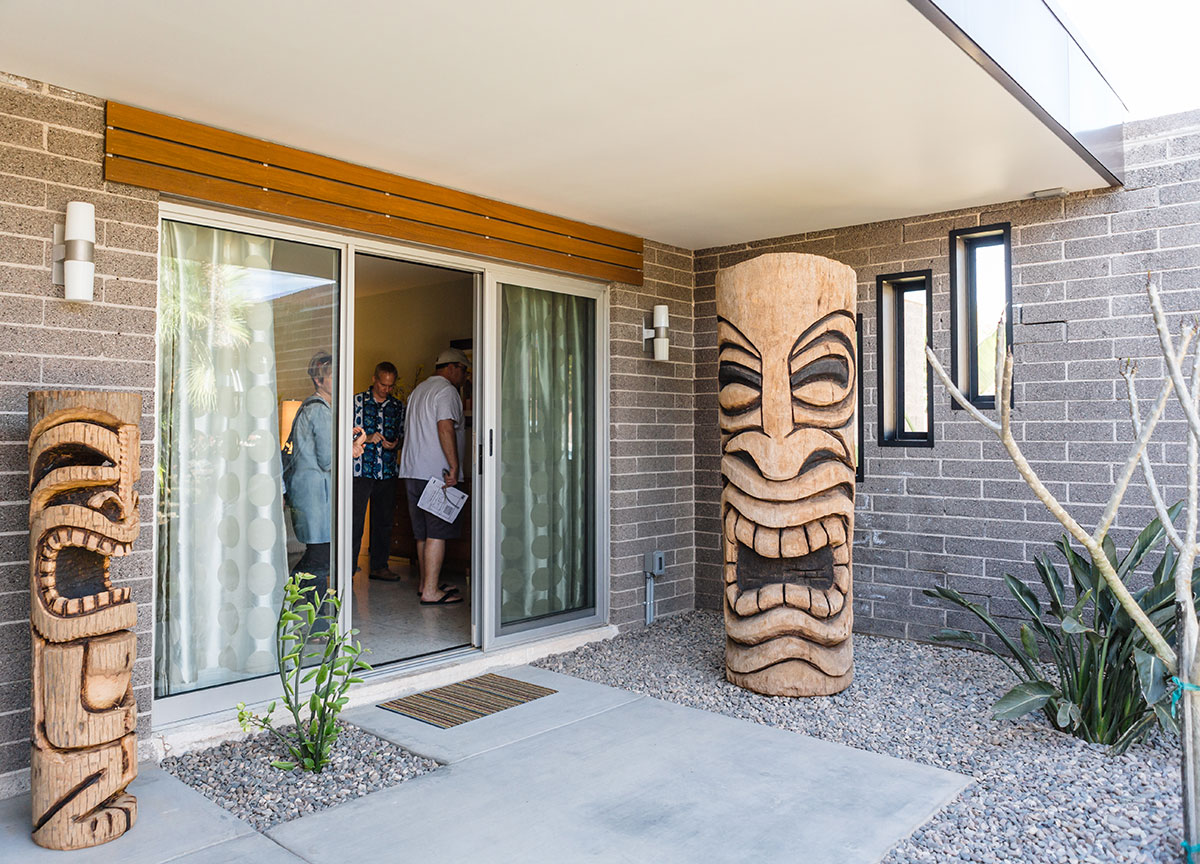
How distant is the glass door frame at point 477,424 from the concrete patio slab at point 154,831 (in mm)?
492

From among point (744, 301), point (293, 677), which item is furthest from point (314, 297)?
point (744, 301)

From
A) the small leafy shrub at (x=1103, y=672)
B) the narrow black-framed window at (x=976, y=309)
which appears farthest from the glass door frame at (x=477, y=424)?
the small leafy shrub at (x=1103, y=672)

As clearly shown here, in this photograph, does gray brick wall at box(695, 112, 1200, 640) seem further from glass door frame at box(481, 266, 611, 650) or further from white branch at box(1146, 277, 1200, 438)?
white branch at box(1146, 277, 1200, 438)

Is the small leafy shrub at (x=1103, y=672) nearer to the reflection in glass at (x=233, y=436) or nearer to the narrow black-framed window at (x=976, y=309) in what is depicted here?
the narrow black-framed window at (x=976, y=309)

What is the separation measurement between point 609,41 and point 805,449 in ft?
5.98

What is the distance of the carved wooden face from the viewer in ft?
7.90

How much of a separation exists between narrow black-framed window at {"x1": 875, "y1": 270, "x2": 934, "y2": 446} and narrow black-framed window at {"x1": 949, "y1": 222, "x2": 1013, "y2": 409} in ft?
0.74

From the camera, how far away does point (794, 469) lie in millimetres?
3592

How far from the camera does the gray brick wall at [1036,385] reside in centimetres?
389

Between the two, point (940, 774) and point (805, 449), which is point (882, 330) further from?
point (940, 774)

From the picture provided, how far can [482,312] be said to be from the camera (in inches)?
171

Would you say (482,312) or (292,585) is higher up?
(482,312)

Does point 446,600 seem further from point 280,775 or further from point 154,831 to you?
point 154,831

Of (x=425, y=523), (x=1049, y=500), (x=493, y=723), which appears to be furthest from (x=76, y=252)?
(x=1049, y=500)
